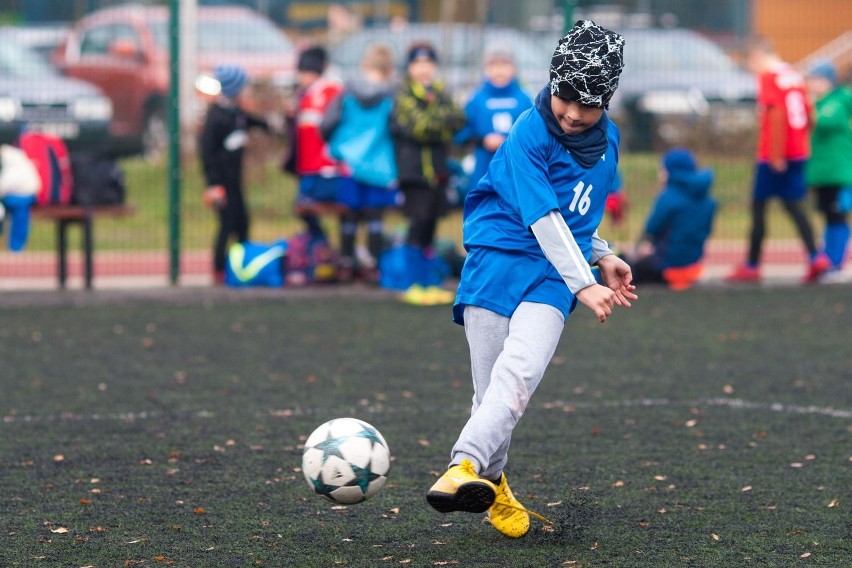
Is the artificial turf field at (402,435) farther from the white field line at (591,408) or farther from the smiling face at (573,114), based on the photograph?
the smiling face at (573,114)

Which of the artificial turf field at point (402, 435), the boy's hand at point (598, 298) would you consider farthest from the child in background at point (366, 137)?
the boy's hand at point (598, 298)

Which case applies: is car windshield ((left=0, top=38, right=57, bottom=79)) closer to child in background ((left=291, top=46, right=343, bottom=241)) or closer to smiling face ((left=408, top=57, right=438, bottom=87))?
child in background ((left=291, top=46, right=343, bottom=241))

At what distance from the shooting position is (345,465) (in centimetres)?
472

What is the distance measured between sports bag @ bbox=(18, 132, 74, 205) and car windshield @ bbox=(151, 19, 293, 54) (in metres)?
1.97

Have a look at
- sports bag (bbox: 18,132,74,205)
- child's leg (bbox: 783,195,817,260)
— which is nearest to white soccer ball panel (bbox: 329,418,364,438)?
sports bag (bbox: 18,132,74,205)

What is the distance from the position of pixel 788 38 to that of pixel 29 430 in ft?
32.7

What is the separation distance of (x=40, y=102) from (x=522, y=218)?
30.1 feet

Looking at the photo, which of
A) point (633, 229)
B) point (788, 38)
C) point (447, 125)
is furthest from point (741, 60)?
point (447, 125)

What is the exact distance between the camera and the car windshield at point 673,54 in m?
13.7

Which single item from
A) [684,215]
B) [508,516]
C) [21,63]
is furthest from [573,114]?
[21,63]

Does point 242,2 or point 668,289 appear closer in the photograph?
point 668,289

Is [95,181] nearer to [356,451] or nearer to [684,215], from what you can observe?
[684,215]

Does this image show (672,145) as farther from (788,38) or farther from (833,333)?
(833,333)

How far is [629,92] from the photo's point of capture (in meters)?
14.0
